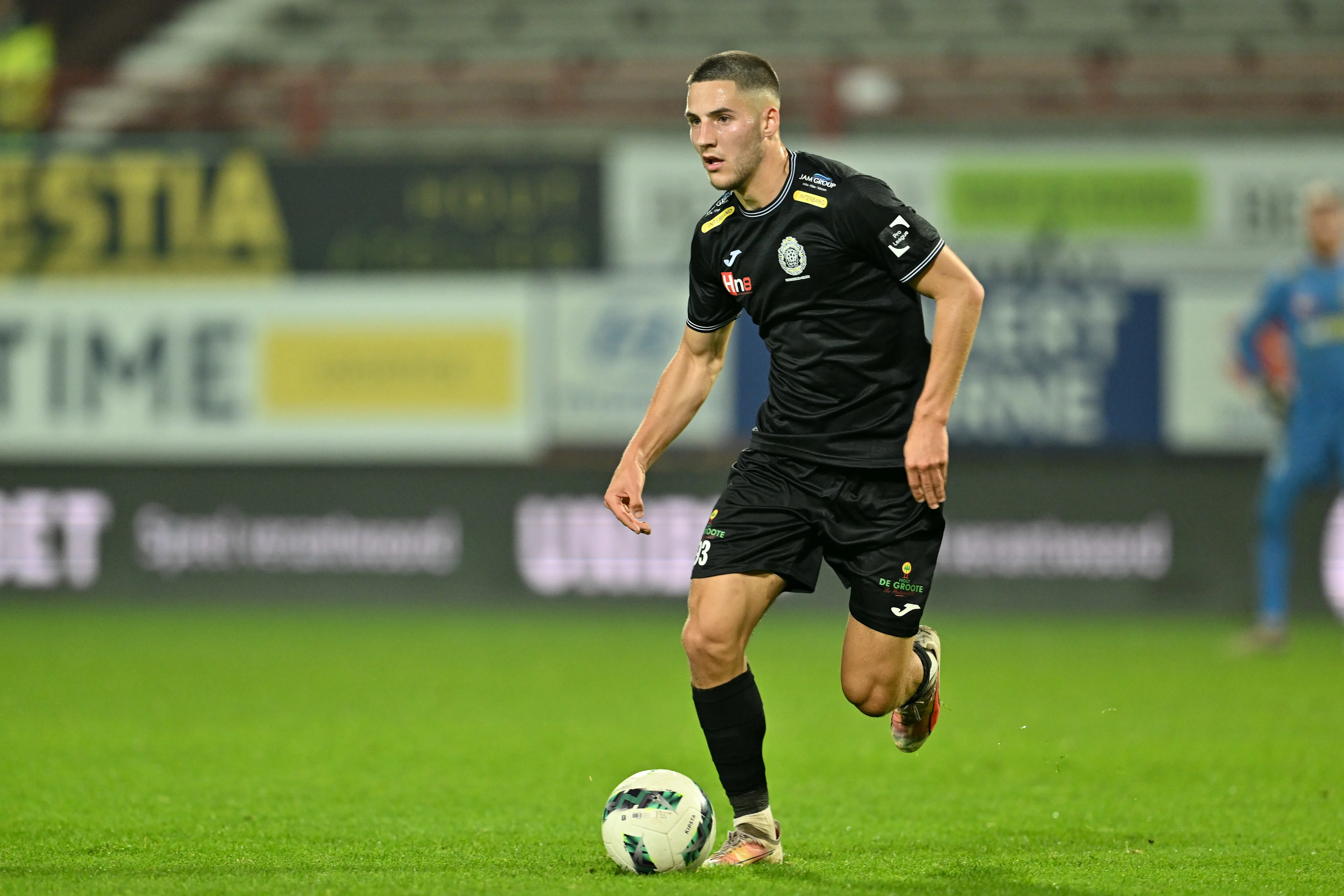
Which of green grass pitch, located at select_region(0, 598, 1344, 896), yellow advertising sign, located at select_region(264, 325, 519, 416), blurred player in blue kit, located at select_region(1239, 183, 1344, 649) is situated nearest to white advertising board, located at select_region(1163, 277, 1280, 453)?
green grass pitch, located at select_region(0, 598, 1344, 896)

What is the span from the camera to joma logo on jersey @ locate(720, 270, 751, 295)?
4.70m

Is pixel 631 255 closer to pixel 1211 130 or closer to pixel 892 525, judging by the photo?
pixel 1211 130

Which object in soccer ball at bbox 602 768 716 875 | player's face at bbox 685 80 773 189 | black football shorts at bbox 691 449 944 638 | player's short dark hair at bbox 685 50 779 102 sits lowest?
soccer ball at bbox 602 768 716 875

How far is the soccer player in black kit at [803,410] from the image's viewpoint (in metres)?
4.48

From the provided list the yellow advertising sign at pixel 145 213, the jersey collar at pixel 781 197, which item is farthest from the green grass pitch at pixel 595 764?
the yellow advertising sign at pixel 145 213

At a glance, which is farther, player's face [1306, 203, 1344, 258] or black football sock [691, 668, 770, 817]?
player's face [1306, 203, 1344, 258]

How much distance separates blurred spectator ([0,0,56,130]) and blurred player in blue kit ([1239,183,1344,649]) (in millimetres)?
9372

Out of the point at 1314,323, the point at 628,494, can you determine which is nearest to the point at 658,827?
the point at 628,494

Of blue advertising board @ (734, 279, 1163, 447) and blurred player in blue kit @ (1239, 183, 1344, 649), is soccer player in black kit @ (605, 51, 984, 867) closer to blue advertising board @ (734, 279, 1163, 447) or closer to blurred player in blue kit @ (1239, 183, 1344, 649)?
blurred player in blue kit @ (1239, 183, 1344, 649)

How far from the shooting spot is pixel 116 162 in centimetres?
1284

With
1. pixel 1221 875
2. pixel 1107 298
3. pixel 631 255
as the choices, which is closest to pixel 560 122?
pixel 631 255

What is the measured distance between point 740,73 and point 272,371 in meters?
8.89

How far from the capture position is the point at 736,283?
4715 mm

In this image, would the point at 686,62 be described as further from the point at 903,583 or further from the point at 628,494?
the point at 903,583
